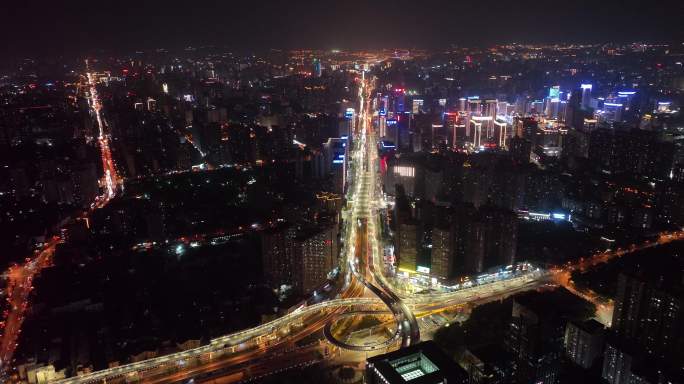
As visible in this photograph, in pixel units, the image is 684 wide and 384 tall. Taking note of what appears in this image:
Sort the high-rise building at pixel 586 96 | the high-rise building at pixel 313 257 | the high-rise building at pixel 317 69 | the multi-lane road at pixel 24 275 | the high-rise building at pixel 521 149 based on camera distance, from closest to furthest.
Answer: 1. the multi-lane road at pixel 24 275
2. the high-rise building at pixel 313 257
3. the high-rise building at pixel 521 149
4. the high-rise building at pixel 586 96
5. the high-rise building at pixel 317 69

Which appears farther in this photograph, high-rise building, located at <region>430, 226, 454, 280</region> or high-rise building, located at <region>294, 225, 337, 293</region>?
high-rise building, located at <region>430, 226, 454, 280</region>

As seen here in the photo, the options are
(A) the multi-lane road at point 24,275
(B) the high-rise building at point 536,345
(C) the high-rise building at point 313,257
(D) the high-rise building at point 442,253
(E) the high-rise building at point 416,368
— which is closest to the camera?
(E) the high-rise building at point 416,368

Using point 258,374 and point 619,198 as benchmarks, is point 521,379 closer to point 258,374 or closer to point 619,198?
point 258,374

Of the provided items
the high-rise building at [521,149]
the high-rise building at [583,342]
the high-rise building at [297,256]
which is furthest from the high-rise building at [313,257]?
the high-rise building at [521,149]

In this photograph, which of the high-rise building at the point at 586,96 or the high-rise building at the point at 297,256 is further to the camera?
the high-rise building at the point at 586,96

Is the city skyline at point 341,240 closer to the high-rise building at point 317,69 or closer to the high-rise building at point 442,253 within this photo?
the high-rise building at point 442,253

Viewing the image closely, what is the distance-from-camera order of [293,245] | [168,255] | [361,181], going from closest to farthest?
1. [293,245]
2. [168,255]
3. [361,181]

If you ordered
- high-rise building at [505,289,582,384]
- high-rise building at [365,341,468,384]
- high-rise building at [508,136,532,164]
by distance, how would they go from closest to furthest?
high-rise building at [365,341,468,384]
high-rise building at [505,289,582,384]
high-rise building at [508,136,532,164]

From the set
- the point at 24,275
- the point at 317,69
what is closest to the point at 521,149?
the point at 24,275

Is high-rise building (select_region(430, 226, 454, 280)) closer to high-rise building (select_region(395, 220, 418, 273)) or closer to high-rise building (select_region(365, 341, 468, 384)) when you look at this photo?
high-rise building (select_region(395, 220, 418, 273))

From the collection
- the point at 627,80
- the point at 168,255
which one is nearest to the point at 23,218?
the point at 168,255

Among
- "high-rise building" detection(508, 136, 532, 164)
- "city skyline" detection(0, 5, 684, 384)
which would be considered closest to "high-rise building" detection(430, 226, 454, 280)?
"city skyline" detection(0, 5, 684, 384)
